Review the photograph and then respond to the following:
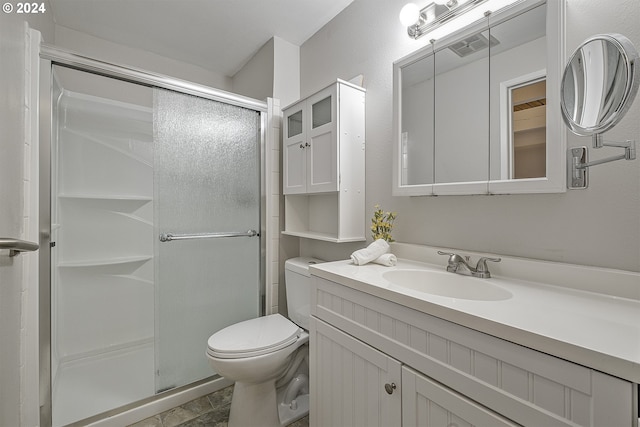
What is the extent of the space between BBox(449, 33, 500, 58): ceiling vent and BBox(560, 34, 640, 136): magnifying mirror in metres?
0.34

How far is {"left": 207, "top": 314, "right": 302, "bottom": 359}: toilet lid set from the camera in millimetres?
1287

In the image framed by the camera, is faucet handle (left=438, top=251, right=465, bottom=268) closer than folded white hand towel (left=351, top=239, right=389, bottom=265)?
Yes

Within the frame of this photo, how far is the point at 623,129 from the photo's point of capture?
31.4 inches

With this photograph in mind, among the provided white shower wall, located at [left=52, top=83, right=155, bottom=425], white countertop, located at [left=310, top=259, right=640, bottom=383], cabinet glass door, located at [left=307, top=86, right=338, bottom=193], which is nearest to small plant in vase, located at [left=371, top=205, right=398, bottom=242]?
cabinet glass door, located at [left=307, top=86, right=338, bottom=193]

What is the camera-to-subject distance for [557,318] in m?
0.63

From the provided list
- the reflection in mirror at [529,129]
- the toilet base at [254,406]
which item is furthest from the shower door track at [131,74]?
the toilet base at [254,406]

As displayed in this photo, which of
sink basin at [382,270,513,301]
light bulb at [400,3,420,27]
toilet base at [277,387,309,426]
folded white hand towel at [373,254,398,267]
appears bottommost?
toilet base at [277,387,309,426]

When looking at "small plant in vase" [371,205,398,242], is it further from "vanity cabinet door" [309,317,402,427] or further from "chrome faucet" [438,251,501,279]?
"vanity cabinet door" [309,317,402,427]

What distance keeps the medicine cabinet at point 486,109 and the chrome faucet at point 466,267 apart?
0.25m

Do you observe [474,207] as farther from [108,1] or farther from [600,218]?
[108,1]

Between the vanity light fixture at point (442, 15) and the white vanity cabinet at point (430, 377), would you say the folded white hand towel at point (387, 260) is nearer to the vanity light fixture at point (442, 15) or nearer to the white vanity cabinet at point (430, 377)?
the white vanity cabinet at point (430, 377)

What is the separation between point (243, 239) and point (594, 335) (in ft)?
5.55

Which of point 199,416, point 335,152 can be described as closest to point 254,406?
point 199,416

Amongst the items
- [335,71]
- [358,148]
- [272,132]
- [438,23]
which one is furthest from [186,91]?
[438,23]
